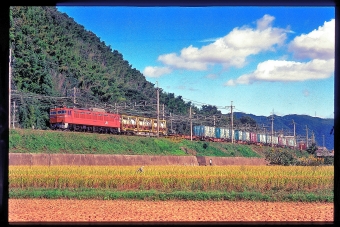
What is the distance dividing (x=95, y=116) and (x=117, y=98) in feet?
25.8

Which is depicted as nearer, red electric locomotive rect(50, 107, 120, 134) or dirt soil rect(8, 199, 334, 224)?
dirt soil rect(8, 199, 334, 224)

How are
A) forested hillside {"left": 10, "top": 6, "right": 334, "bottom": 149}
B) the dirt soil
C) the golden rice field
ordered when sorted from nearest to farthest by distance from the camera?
the dirt soil → the golden rice field → forested hillside {"left": 10, "top": 6, "right": 334, "bottom": 149}

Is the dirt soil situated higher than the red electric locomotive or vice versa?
the red electric locomotive

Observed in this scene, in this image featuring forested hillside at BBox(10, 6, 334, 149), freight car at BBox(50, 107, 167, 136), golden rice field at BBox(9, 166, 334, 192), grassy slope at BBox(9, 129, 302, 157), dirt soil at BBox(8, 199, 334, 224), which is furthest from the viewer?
freight car at BBox(50, 107, 167, 136)

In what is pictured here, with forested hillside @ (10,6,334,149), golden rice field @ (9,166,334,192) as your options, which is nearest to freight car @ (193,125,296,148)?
forested hillside @ (10,6,334,149)

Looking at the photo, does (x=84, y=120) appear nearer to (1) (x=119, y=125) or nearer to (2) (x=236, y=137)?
(1) (x=119, y=125)

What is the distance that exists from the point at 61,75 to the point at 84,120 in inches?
224

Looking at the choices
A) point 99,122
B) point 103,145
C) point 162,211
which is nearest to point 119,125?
point 99,122

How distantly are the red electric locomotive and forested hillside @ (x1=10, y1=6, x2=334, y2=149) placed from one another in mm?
1050

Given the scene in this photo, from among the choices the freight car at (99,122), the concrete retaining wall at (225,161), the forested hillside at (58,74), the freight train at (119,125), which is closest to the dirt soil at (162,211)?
the forested hillside at (58,74)

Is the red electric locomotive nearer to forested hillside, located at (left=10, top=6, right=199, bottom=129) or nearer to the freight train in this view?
the freight train

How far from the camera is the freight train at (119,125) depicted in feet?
91.1

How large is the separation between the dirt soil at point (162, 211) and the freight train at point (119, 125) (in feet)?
52.1

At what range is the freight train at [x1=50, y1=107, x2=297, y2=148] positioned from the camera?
91.1 feet
